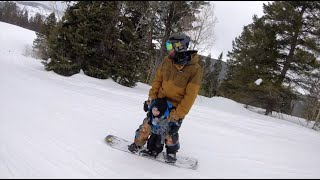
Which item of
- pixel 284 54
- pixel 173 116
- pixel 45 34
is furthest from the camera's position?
pixel 45 34

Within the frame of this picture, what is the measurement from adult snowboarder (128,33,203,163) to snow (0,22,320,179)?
0.42 meters

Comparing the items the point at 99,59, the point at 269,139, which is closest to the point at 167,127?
the point at 269,139

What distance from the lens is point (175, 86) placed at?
4.45 meters

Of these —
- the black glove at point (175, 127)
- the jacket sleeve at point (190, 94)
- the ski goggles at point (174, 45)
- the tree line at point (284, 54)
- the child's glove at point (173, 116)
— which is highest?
the tree line at point (284, 54)

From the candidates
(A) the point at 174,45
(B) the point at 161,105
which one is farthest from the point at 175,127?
(A) the point at 174,45

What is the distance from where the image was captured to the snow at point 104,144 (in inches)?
162

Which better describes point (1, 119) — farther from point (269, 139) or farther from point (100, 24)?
point (100, 24)

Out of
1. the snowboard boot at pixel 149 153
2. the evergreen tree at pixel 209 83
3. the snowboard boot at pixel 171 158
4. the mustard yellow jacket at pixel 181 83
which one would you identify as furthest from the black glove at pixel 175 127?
the evergreen tree at pixel 209 83

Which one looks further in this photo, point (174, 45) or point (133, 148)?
point (133, 148)

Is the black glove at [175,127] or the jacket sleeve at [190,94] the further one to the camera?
the black glove at [175,127]

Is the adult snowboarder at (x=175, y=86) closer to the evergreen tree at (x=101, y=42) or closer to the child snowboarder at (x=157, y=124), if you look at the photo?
the child snowboarder at (x=157, y=124)

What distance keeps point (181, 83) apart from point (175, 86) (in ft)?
0.34

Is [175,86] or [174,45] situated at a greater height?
[174,45]

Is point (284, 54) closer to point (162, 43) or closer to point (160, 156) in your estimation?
point (162, 43)
